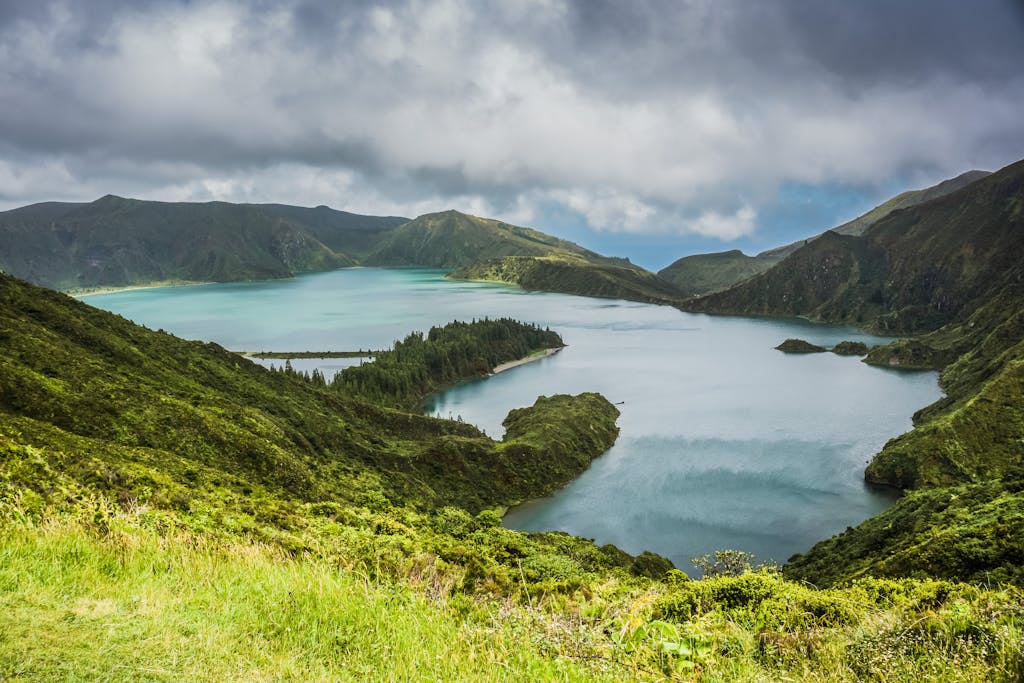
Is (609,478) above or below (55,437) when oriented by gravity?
below

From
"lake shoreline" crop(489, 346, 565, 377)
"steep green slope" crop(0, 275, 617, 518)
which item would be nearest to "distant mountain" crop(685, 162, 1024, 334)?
"lake shoreline" crop(489, 346, 565, 377)

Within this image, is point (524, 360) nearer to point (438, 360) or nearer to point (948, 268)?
point (438, 360)

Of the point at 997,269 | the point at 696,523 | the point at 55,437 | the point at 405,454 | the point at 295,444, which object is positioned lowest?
the point at 696,523

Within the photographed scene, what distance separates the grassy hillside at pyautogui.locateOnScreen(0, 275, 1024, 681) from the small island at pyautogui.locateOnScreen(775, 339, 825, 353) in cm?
11124

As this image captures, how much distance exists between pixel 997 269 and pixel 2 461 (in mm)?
201849

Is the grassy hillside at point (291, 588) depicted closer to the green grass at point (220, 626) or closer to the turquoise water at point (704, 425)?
the green grass at point (220, 626)

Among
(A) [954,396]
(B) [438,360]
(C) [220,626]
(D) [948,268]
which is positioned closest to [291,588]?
(C) [220,626]

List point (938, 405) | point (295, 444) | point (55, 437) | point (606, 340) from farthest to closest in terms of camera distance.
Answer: point (606, 340) → point (938, 405) → point (295, 444) → point (55, 437)

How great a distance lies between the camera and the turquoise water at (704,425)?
47.3 meters

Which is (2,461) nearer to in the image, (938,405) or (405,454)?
(405,454)

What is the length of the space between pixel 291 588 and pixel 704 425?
73412 millimetres

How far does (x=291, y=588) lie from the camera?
267 inches

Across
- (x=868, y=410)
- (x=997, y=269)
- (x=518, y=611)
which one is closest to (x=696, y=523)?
(x=518, y=611)

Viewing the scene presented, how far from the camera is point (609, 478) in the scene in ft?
188
